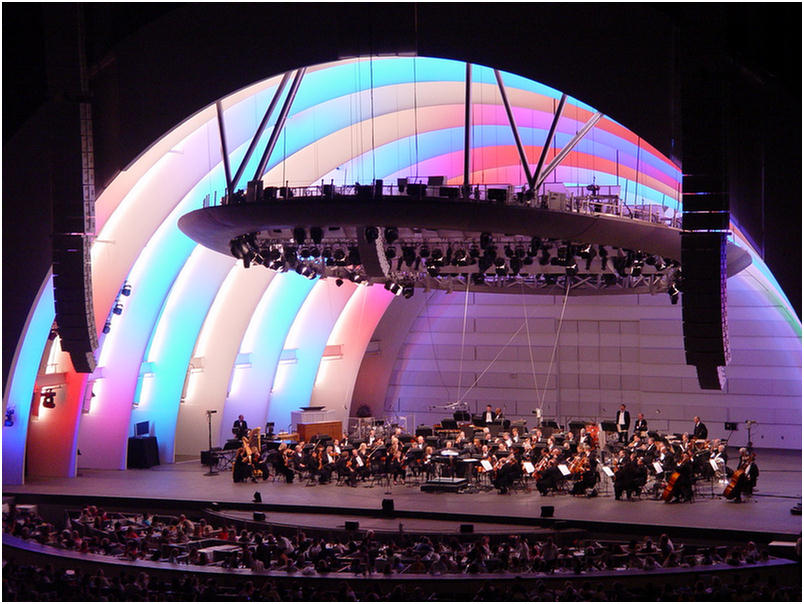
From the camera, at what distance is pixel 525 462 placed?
23.8 m

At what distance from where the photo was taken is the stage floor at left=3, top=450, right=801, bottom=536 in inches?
798

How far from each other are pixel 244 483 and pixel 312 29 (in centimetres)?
1258

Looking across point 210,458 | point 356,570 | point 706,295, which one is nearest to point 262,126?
point 356,570

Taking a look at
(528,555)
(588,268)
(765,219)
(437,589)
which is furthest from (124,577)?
(588,268)

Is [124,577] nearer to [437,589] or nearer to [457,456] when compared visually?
[437,589]

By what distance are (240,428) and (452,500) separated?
30.5 ft

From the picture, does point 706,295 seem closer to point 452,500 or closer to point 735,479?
point 735,479

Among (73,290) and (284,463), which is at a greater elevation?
(73,290)

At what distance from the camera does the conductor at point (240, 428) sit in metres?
29.5

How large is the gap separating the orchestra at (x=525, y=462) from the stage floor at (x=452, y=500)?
1.28 ft

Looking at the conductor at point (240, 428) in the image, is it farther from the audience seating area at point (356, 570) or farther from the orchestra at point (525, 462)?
the audience seating area at point (356, 570)

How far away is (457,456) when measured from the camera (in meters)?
24.9

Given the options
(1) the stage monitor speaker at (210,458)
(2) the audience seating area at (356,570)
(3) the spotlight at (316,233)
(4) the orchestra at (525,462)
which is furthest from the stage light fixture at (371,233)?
(1) the stage monitor speaker at (210,458)

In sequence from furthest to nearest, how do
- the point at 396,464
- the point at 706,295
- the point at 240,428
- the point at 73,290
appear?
the point at 240,428 → the point at 396,464 → the point at 73,290 → the point at 706,295
